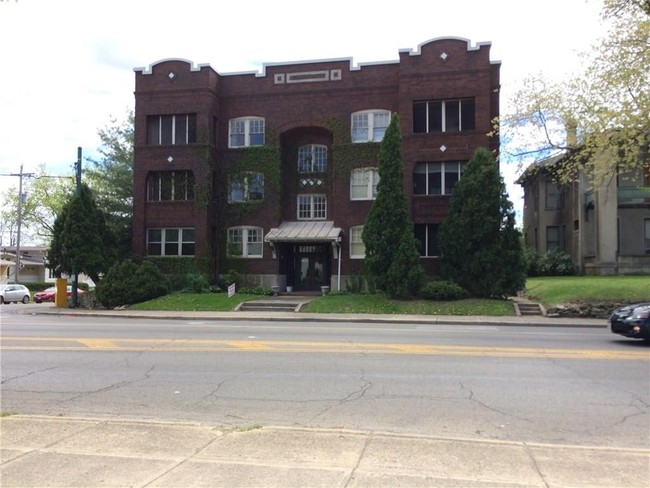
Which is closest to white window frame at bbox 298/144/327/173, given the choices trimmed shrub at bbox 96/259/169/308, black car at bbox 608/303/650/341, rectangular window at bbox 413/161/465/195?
rectangular window at bbox 413/161/465/195

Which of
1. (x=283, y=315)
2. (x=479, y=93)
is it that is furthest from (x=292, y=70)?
(x=283, y=315)

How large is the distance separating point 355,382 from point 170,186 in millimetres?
26279

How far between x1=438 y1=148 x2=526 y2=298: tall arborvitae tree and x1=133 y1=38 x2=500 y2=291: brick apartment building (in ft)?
10.1

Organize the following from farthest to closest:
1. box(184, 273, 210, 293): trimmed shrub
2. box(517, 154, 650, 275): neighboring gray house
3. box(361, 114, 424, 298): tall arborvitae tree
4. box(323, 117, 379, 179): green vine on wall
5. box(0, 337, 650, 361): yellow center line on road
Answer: box(517, 154, 650, 275): neighboring gray house → box(323, 117, 379, 179): green vine on wall → box(184, 273, 210, 293): trimmed shrub → box(361, 114, 424, 298): tall arborvitae tree → box(0, 337, 650, 361): yellow center line on road

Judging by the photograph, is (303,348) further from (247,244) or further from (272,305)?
(247,244)

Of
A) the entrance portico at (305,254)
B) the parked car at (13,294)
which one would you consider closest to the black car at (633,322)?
the entrance portico at (305,254)

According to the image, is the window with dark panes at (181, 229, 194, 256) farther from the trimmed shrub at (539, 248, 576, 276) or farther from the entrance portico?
the trimmed shrub at (539, 248, 576, 276)

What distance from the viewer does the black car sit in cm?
1335

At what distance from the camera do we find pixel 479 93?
29.1m

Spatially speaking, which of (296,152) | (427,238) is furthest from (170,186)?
(427,238)

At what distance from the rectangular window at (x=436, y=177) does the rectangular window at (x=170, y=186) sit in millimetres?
12453

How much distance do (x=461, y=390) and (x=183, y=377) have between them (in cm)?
444

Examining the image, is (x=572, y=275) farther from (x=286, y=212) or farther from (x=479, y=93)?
(x=286, y=212)

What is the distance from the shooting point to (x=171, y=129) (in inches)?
1296
